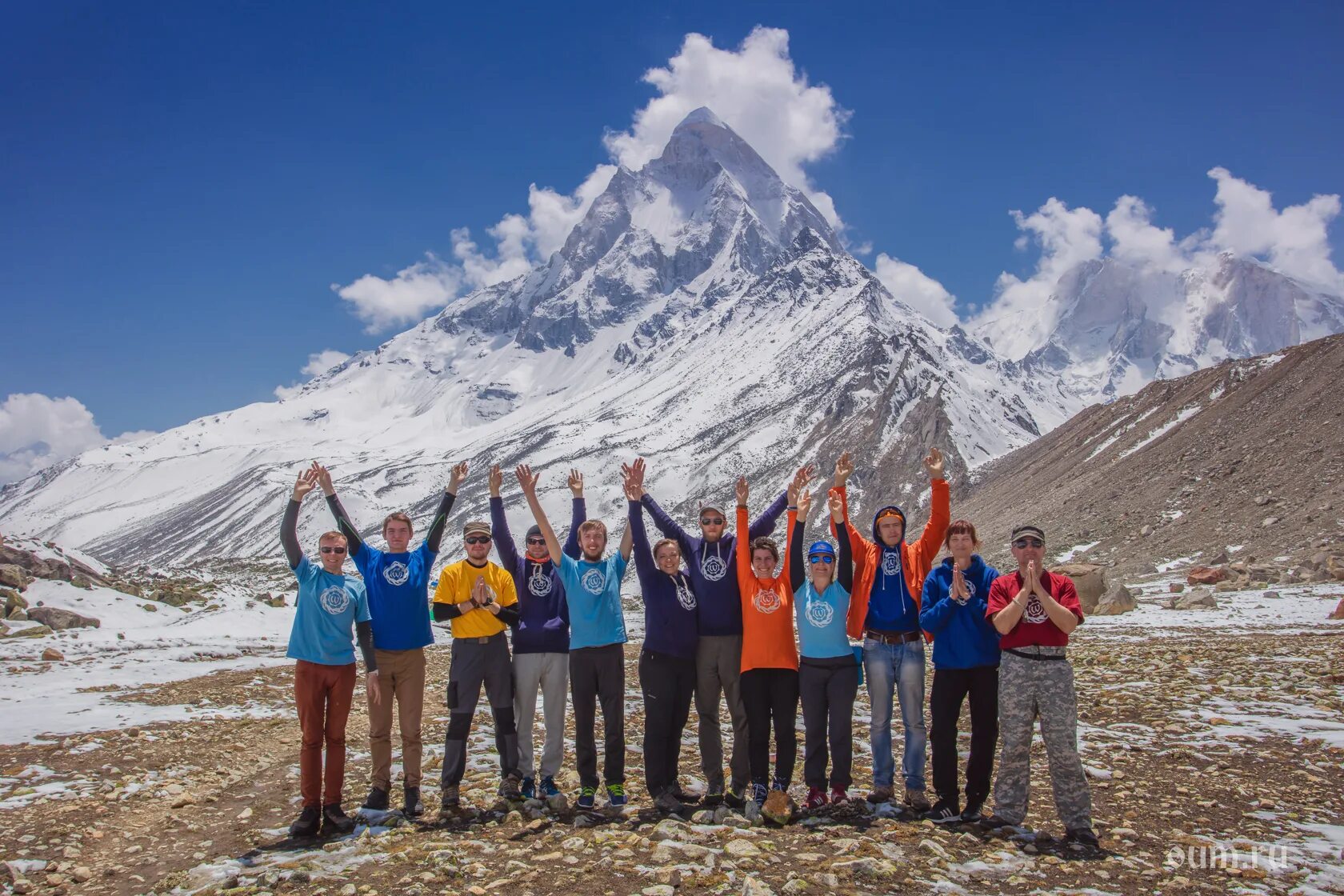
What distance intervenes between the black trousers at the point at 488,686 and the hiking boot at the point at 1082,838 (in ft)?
18.0

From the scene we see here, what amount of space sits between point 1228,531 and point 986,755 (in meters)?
38.1

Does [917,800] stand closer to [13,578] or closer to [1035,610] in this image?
[1035,610]

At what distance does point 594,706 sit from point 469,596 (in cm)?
182

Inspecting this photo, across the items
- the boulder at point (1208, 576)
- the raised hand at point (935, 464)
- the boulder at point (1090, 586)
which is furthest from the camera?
the boulder at point (1208, 576)

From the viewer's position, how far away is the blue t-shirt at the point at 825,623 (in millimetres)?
7949

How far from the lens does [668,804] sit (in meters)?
7.81

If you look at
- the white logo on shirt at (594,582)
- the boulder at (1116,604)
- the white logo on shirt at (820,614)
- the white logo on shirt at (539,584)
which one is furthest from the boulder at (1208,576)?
the white logo on shirt at (539,584)

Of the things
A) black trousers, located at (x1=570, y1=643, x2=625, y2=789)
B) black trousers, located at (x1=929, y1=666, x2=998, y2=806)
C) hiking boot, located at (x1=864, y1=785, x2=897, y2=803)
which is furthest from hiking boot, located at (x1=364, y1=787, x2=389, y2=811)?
black trousers, located at (x1=929, y1=666, x2=998, y2=806)

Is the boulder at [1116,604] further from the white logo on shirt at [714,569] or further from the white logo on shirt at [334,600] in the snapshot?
the white logo on shirt at [334,600]

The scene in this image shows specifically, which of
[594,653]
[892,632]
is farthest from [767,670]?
[594,653]

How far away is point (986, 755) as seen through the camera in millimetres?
7594

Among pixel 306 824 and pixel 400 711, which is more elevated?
pixel 400 711

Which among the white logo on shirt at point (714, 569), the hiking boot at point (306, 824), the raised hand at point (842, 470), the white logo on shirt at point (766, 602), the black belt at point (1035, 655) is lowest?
the hiking boot at point (306, 824)

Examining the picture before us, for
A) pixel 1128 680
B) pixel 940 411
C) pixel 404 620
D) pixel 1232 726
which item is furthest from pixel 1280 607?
pixel 940 411
